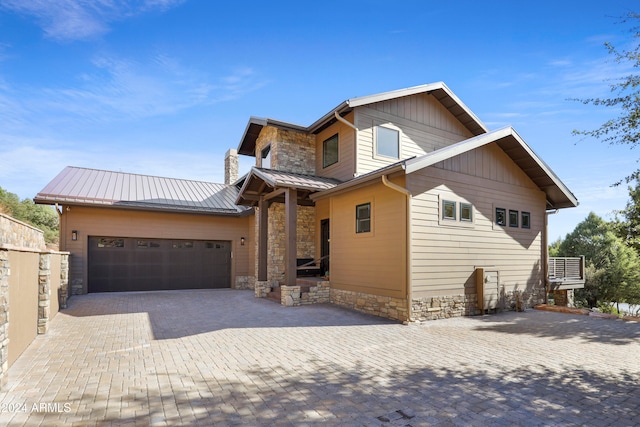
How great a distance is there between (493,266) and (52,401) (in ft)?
35.1

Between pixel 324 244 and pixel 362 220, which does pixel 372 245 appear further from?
pixel 324 244

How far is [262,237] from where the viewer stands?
41.7 feet

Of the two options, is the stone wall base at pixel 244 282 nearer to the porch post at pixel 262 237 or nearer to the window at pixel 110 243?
the porch post at pixel 262 237

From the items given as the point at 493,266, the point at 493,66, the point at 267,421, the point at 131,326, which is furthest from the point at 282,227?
the point at 267,421

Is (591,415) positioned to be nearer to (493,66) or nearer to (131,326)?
(131,326)

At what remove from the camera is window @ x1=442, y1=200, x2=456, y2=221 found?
30.7 feet

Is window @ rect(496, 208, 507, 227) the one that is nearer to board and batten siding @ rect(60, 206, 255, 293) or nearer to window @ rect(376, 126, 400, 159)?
window @ rect(376, 126, 400, 159)

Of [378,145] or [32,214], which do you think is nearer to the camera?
[378,145]

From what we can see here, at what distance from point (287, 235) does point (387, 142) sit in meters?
Answer: 5.09

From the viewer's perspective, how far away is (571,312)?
10109mm

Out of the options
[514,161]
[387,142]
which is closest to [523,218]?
[514,161]

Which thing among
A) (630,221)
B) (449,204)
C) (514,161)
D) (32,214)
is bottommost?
(630,221)

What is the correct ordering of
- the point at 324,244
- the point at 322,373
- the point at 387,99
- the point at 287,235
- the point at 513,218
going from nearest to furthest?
1. the point at 322,373
2. the point at 287,235
3. the point at 513,218
4. the point at 387,99
5. the point at 324,244

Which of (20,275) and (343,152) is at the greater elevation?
(343,152)
